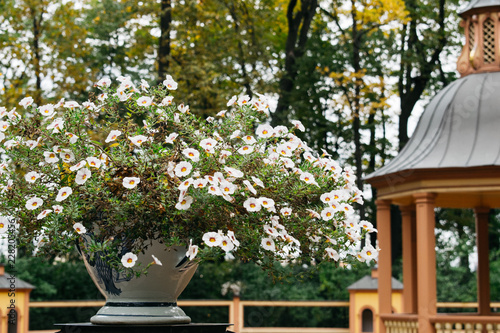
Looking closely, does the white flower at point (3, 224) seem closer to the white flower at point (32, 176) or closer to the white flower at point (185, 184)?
the white flower at point (32, 176)

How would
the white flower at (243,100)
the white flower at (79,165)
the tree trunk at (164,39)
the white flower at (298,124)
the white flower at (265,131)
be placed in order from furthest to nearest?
1. the tree trunk at (164,39)
2. the white flower at (298,124)
3. the white flower at (243,100)
4. the white flower at (265,131)
5. the white flower at (79,165)

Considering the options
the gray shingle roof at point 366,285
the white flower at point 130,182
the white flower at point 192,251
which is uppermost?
the white flower at point 130,182

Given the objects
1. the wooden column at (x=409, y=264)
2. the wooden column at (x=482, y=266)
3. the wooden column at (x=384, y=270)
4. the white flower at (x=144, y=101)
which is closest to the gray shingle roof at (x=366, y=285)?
the wooden column at (x=409, y=264)

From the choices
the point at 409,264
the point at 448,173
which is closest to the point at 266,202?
the point at 448,173

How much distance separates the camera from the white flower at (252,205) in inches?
116

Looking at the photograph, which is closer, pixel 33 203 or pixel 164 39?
pixel 33 203

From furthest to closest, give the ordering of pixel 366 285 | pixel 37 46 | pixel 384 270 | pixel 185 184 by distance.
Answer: pixel 37 46 < pixel 366 285 < pixel 384 270 < pixel 185 184

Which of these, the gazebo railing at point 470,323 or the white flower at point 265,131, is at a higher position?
the white flower at point 265,131

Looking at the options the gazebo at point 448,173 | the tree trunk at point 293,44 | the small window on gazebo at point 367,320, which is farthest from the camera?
the tree trunk at point 293,44

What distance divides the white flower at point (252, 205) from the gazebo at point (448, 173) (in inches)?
267

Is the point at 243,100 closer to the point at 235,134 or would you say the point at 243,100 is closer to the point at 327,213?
the point at 235,134

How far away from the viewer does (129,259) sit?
294cm

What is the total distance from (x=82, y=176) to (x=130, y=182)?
0.66 ft

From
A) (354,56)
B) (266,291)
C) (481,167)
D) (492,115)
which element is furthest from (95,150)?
(354,56)
